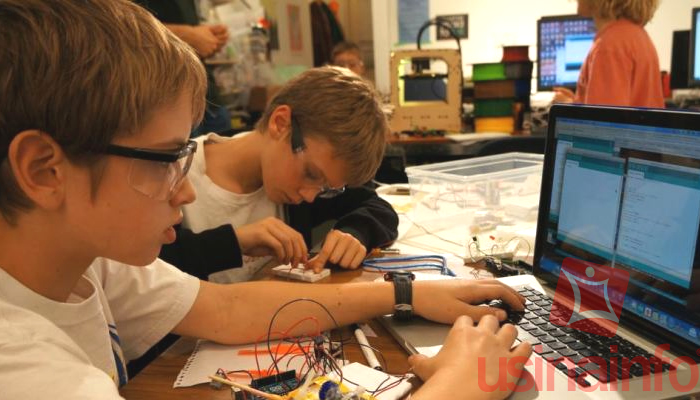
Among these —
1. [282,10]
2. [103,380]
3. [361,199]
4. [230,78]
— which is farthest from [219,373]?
[282,10]

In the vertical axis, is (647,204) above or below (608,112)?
below

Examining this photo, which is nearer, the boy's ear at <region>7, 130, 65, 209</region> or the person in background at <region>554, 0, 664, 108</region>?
the boy's ear at <region>7, 130, 65, 209</region>

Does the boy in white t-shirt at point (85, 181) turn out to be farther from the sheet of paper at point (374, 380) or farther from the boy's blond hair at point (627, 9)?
the boy's blond hair at point (627, 9)

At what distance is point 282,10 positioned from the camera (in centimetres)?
427

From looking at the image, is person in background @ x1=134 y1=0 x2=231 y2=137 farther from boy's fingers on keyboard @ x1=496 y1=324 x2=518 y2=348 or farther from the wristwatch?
boy's fingers on keyboard @ x1=496 y1=324 x2=518 y2=348

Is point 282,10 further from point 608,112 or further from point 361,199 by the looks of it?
point 608,112

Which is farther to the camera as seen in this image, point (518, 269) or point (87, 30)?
point (518, 269)

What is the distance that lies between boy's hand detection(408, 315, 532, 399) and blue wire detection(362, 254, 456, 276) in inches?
15.9

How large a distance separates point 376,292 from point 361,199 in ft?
2.50

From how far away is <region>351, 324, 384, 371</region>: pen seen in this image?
2.53 ft

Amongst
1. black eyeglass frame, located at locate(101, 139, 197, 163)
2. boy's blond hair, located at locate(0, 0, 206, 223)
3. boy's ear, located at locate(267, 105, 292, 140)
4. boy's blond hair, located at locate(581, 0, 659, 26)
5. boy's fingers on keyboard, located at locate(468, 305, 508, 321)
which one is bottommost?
boy's fingers on keyboard, located at locate(468, 305, 508, 321)

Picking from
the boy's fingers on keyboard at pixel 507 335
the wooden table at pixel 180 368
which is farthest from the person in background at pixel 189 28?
the boy's fingers on keyboard at pixel 507 335

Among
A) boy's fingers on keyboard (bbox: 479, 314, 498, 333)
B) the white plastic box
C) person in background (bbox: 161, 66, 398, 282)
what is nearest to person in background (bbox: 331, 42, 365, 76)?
the white plastic box

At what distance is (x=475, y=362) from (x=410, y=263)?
0.53m
